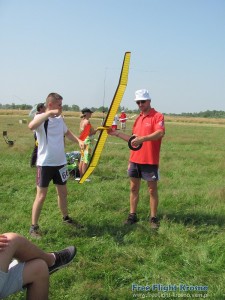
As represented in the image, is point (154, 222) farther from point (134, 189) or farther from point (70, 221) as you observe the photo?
point (70, 221)

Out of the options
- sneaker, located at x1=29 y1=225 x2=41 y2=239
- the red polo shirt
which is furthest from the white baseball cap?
sneaker, located at x1=29 y1=225 x2=41 y2=239

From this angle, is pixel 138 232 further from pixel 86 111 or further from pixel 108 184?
pixel 86 111

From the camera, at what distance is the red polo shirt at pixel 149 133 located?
515cm

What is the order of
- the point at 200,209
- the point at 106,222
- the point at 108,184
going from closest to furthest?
the point at 106,222
the point at 200,209
the point at 108,184

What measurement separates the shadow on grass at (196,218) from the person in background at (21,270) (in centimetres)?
299

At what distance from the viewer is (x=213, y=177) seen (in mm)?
9453

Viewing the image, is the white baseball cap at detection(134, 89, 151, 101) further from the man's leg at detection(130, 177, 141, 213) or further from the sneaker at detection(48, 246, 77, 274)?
the sneaker at detection(48, 246, 77, 274)

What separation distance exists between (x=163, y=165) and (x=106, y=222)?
19.5 ft

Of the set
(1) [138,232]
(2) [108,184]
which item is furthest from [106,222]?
(2) [108,184]

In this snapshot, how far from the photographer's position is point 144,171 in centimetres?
532

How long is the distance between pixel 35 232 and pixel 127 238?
1.32 meters

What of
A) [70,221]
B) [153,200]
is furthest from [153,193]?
[70,221]

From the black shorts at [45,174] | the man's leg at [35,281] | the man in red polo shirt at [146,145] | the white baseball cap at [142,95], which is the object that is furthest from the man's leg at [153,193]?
the man's leg at [35,281]

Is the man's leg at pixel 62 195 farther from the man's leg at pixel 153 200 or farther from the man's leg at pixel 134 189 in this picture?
the man's leg at pixel 153 200
